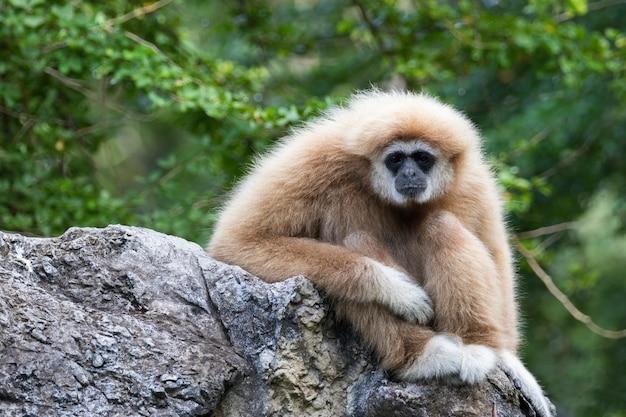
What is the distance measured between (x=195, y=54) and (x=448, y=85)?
387 cm

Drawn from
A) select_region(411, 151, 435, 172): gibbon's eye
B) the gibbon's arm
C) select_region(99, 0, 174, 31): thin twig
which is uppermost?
select_region(99, 0, 174, 31): thin twig

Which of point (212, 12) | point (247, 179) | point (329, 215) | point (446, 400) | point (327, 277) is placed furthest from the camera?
point (212, 12)

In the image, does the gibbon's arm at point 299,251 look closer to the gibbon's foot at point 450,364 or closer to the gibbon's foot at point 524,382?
the gibbon's foot at point 450,364

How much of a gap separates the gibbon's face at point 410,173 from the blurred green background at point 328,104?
74.3 inches

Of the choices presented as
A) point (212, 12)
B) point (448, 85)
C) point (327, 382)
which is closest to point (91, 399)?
point (327, 382)

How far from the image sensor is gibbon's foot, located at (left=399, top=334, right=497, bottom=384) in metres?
5.08

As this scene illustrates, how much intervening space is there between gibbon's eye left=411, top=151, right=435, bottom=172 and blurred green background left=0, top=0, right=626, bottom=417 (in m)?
1.88

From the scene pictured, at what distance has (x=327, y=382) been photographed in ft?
17.3

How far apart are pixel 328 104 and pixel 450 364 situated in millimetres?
3663

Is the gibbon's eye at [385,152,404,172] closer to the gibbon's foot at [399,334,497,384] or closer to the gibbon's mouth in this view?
the gibbon's mouth

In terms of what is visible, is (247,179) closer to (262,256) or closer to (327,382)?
(262,256)

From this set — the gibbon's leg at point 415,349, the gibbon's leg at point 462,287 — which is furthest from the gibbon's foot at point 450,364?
the gibbon's leg at point 462,287

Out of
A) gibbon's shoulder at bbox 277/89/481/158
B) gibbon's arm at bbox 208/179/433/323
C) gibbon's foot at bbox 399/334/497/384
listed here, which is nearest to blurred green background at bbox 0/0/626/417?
gibbon's shoulder at bbox 277/89/481/158

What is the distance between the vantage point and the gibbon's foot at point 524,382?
5.55m
